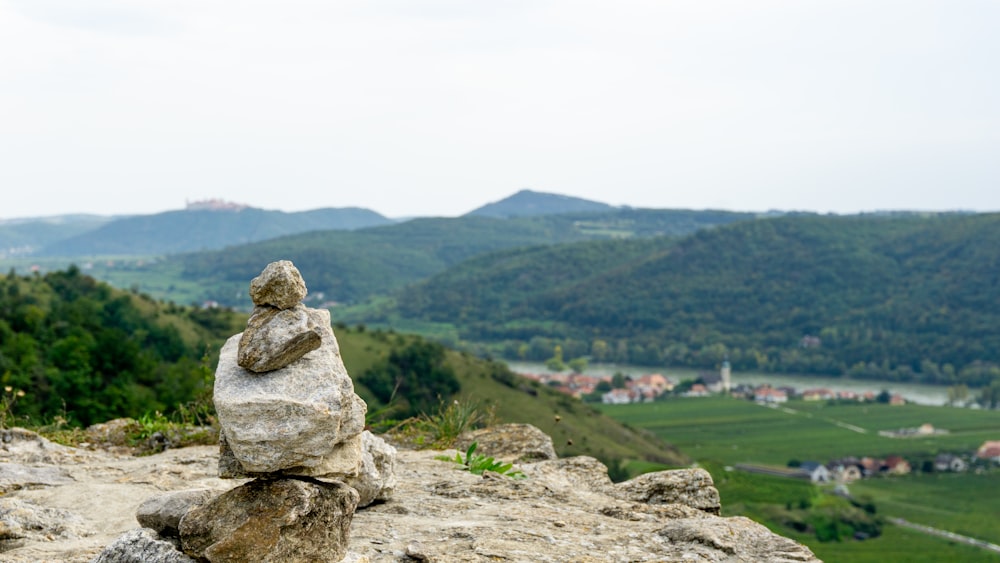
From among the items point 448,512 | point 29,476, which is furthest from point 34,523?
point 448,512

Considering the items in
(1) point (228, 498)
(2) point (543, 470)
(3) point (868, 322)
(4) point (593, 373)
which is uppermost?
(1) point (228, 498)

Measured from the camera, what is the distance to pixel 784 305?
166500 millimetres

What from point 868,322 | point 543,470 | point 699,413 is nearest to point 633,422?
point 699,413

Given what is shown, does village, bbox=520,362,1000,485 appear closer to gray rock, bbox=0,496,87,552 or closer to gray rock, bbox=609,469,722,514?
gray rock, bbox=609,469,722,514

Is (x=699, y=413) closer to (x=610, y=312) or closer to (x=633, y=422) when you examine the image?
(x=633, y=422)

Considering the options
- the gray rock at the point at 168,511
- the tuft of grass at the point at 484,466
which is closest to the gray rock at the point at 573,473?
the tuft of grass at the point at 484,466

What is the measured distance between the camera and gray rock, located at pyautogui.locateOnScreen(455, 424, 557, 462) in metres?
11.2

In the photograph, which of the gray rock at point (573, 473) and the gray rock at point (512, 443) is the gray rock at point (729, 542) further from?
the gray rock at point (512, 443)

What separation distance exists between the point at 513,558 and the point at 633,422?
91.5 metres

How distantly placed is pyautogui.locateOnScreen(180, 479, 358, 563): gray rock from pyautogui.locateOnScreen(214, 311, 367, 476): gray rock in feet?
0.61

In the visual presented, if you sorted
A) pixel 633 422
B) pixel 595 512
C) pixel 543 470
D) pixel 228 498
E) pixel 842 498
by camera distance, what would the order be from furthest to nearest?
pixel 633 422 → pixel 842 498 → pixel 543 470 → pixel 595 512 → pixel 228 498

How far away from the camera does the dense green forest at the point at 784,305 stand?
456ft

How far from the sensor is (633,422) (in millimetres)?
96062

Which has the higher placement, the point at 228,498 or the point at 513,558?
the point at 228,498
